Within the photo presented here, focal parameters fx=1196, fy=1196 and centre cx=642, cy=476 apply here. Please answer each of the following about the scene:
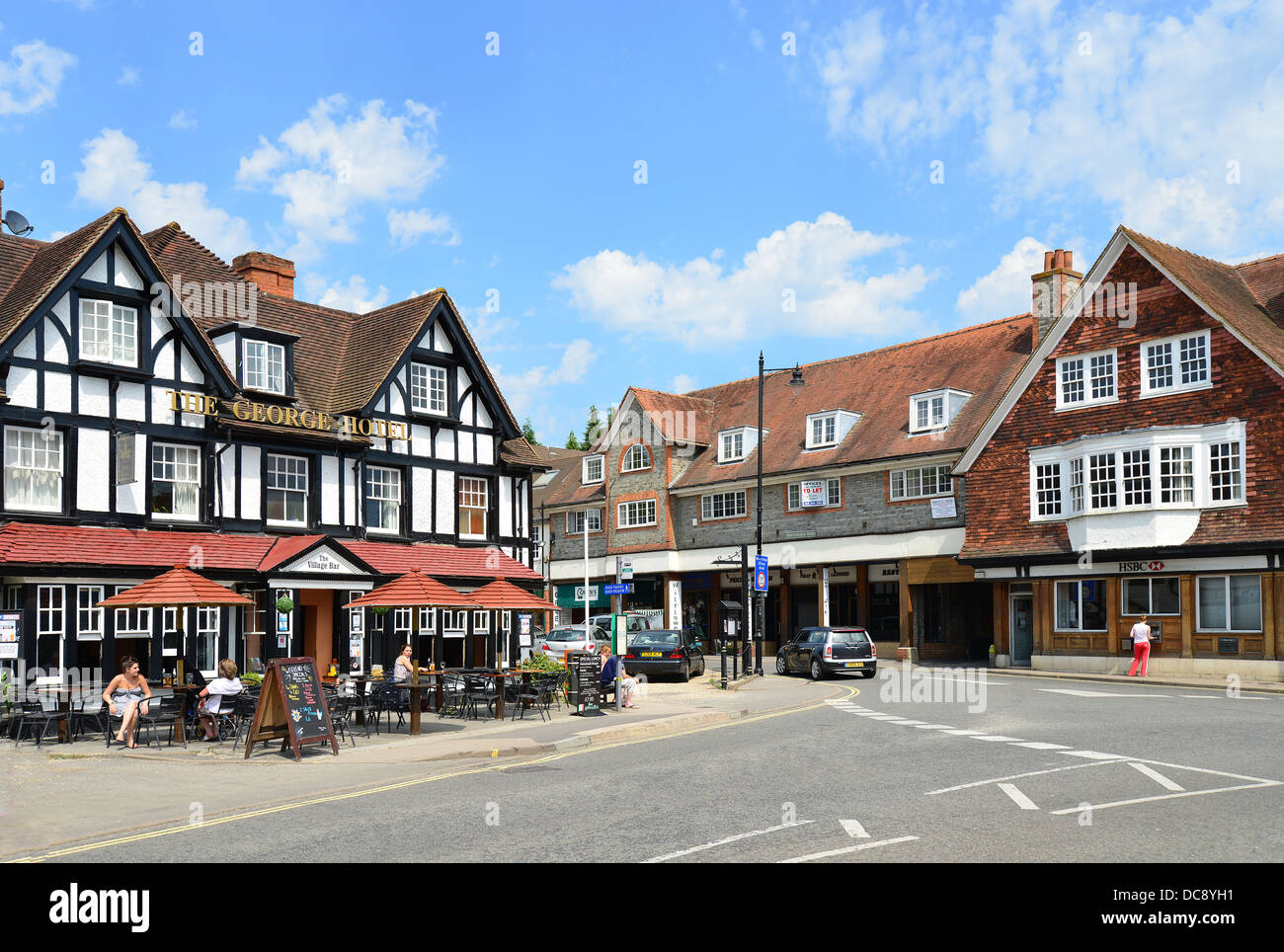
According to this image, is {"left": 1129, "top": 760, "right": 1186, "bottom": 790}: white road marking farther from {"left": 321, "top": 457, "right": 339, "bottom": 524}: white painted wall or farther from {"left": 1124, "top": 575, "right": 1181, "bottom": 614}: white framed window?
{"left": 321, "top": 457, "right": 339, "bottom": 524}: white painted wall

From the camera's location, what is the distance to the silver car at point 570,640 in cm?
3956

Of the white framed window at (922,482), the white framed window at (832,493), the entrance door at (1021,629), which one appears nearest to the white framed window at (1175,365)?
the entrance door at (1021,629)

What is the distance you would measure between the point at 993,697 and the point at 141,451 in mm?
19947

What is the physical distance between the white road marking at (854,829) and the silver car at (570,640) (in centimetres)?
2790

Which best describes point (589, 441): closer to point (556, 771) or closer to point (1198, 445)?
point (1198, 445)

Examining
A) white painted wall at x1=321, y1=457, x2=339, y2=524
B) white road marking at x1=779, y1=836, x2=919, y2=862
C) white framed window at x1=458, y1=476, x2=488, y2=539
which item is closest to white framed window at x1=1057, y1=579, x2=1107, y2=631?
white framed window at x1=458, y1=476, x2=488, y2=539

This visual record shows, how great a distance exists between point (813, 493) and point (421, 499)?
60.5 feet

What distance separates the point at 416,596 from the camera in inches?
864

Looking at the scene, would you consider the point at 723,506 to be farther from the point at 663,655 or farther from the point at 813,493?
the point at 663,655

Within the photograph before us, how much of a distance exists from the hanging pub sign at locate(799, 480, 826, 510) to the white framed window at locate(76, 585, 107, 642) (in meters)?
27.9

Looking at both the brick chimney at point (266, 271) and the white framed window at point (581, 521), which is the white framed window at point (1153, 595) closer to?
the brick chimney at point (266, 271)

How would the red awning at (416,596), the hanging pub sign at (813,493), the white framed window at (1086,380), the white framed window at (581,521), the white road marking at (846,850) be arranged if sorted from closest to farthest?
the white road marking at (846,850)
the red awning at (416,596)
the white framed window at (1086,380)
the hanging pub sign at (813,493)
the white framed window at (581,521)

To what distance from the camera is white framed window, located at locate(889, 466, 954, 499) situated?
4275 cm

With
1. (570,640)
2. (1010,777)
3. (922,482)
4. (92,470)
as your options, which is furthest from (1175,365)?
(92,470)
